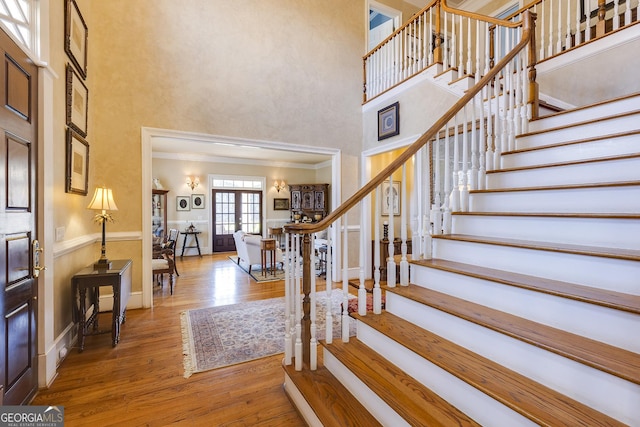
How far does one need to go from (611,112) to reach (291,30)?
4275mm

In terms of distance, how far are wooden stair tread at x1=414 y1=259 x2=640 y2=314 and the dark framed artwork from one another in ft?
12.0

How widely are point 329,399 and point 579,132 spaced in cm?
274

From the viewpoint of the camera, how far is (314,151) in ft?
15.8

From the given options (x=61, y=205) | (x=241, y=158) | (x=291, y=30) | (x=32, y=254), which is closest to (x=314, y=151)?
(x=291, y=30)

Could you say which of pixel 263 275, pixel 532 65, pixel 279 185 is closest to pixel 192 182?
pixel 279 185

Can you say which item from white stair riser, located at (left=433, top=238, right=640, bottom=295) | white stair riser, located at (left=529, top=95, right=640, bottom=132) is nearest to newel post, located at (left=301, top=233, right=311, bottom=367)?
white stair riser, located at (left=433, top=238, right=640, bottom=295)

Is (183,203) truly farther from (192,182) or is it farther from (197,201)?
(192,182)

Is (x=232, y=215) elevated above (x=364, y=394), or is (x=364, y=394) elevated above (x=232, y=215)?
(x=232, y=215)

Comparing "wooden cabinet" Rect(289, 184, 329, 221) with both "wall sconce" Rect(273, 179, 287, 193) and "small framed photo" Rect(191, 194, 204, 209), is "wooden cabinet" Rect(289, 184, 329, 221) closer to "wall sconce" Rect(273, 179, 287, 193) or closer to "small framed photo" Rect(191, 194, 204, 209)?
"wall sconce" Rect(273, 179, 287, 193)

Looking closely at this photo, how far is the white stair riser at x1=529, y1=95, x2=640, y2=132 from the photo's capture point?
218 centimetres

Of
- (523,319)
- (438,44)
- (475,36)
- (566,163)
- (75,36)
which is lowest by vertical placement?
(523,319)

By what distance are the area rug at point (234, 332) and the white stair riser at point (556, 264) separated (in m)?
1.52

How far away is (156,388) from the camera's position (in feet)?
6.82

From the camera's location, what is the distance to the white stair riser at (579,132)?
6.73 ft
